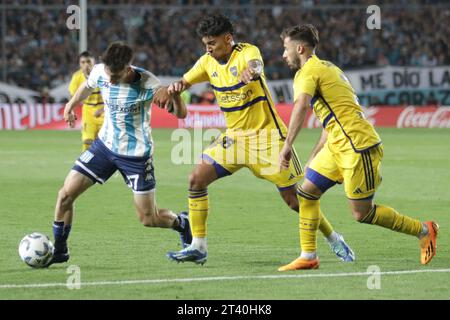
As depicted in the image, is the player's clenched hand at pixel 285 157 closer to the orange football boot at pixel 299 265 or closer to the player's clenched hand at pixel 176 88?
the orange football boot at pixel 299 265

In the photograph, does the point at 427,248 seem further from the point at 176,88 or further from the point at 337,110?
the point at 176,88

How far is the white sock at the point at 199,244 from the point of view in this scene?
9.29 metres

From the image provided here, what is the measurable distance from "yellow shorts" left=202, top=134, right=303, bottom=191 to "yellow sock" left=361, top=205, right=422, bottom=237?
88cm

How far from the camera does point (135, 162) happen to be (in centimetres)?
926

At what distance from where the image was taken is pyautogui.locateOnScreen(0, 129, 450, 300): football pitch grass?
7.83 metres

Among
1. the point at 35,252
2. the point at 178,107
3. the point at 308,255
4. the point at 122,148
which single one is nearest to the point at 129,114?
the point at 122,148

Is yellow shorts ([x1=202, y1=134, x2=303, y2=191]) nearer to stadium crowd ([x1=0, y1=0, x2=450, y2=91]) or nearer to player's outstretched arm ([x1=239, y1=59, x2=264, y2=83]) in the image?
player's outstretched arm ([x1=239, y1=59, x2=264, y2=83])

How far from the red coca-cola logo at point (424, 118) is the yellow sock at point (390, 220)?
26420 mm

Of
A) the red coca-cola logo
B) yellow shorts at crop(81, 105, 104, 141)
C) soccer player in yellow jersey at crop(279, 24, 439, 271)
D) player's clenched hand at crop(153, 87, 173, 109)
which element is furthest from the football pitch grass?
the red coca-cola logo

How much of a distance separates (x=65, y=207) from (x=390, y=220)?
2948 mm

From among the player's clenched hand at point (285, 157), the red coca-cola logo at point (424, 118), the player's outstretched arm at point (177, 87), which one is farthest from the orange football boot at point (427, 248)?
the red coca-cola logo at point (424, 118)

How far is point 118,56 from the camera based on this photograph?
8969 mm
